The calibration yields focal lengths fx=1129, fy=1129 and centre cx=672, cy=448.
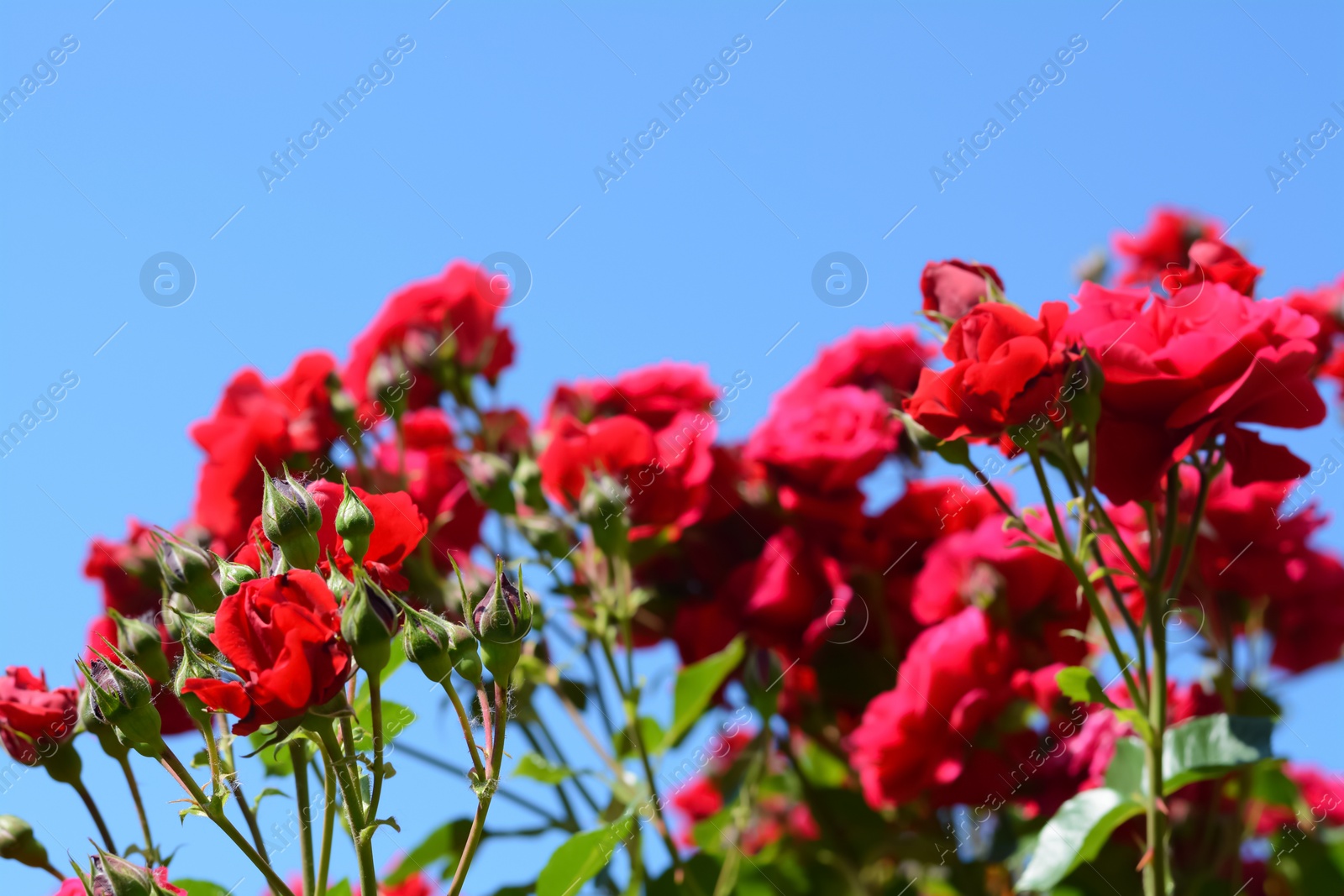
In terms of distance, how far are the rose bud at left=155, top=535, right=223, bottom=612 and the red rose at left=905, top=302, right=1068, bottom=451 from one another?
67cm

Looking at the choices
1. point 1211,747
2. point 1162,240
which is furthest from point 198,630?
point 1162,240

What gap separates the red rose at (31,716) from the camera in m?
1.00

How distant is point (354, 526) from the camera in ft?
2.70

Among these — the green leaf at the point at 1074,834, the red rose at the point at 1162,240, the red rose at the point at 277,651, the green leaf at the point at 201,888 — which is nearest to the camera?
the red rose at the point at 277,651

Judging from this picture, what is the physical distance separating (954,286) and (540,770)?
0.80 meters

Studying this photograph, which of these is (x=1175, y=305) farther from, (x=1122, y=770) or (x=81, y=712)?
(x=81, y=712)

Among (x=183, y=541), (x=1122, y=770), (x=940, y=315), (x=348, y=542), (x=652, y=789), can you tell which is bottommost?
(x=1122, y=770)

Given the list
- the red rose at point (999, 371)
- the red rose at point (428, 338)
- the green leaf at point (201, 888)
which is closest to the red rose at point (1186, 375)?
the red rose at point (999, 371)

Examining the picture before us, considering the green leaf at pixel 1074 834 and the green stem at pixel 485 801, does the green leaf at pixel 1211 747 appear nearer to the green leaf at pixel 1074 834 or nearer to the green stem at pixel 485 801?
the green leaf at pixel 1074 834

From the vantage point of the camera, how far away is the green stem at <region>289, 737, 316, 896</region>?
32.9 inches

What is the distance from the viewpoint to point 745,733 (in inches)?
87.7

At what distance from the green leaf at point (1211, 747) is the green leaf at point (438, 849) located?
2.88 ft

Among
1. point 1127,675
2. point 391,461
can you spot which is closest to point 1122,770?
point 1127,675

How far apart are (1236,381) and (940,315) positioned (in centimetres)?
28
